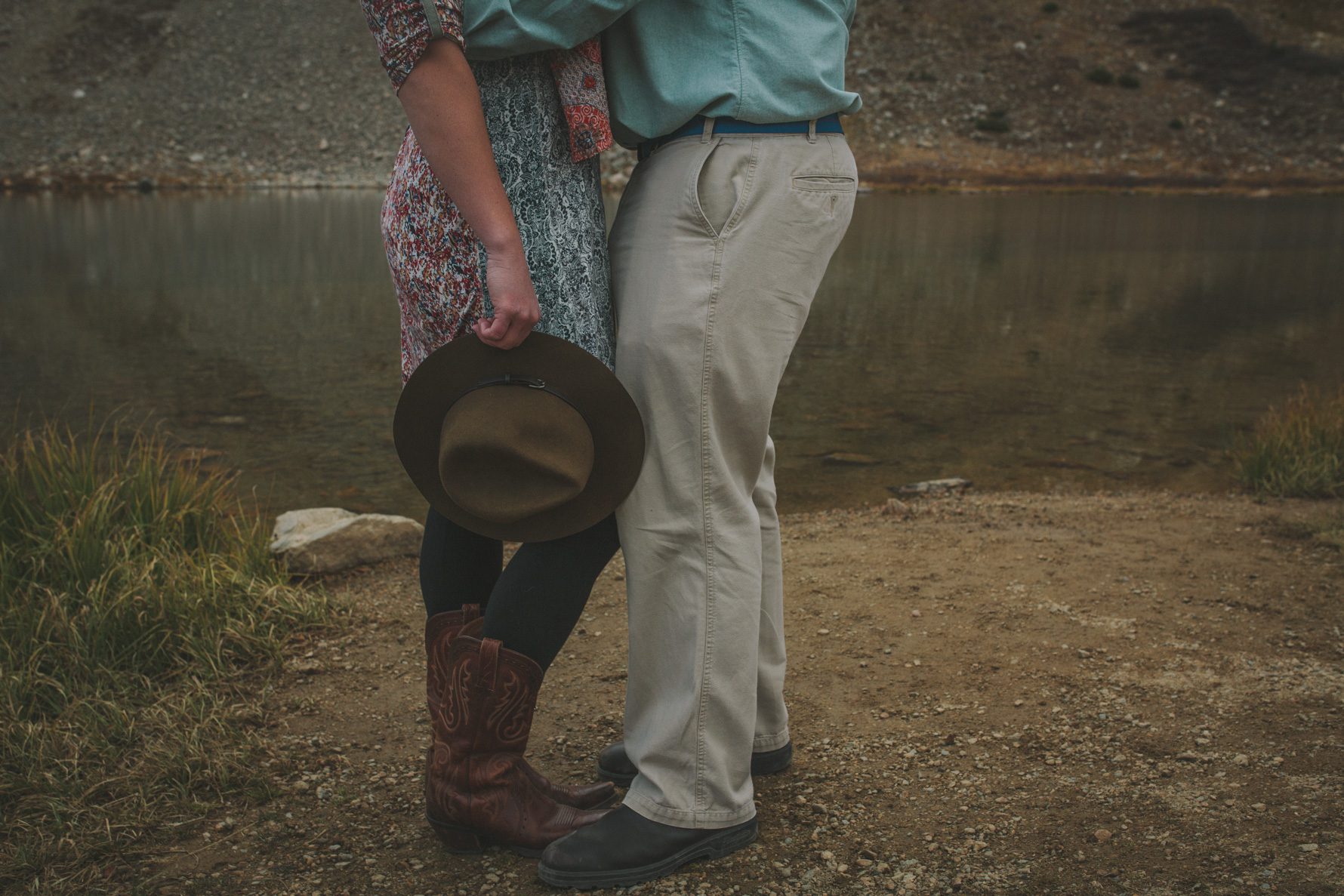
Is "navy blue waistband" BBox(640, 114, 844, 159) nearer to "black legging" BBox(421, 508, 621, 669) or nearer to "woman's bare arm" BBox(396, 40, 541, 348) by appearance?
"woman's bare arm" BBox(396, 40, 541, 348)

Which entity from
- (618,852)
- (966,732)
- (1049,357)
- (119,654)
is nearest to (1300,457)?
(966,732)

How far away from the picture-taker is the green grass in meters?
2.05

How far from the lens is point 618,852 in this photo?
180 centimetres

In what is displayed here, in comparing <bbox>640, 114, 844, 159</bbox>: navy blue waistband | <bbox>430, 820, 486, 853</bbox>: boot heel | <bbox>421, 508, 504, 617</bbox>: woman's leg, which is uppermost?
<bbox>640, 114, 844, 159</bbox>: navy blue waistband

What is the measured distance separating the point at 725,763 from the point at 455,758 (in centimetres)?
43

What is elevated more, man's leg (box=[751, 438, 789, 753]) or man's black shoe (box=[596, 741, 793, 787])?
man's leg (box=[751, 438, 789, 753])

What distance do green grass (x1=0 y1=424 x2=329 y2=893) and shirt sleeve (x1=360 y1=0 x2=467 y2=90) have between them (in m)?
1.38

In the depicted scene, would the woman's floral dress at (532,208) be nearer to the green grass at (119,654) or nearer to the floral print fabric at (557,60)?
the floral print fabric at (557,60)

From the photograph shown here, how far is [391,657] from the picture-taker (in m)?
2.92

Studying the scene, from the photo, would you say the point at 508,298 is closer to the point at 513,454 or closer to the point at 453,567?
the point at 513,454

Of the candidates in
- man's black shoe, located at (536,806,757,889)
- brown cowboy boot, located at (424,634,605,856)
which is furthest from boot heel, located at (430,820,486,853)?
man's black shoe, located at (536,806,757,889)

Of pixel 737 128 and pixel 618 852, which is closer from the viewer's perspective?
pixel 737 128

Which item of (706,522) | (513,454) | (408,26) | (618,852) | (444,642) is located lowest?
(618,852)

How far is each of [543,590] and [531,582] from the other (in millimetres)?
23
